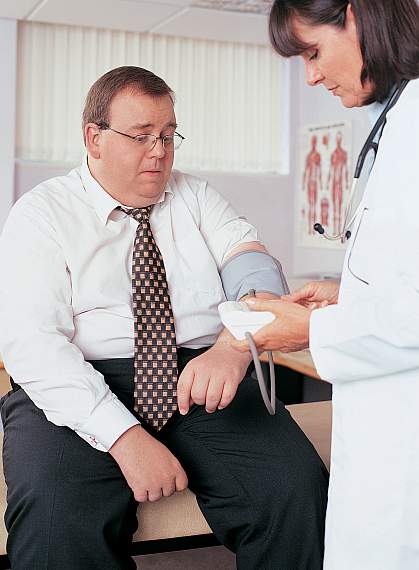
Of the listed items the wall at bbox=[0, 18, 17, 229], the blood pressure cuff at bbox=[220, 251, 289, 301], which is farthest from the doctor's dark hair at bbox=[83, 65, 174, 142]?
the wall at bbox=[0, 18, 17, 229]

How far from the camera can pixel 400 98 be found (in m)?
1.31

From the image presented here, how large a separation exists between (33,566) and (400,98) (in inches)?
45.1

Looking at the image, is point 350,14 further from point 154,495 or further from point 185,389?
point 154,495

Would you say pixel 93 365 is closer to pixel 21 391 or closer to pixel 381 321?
pixel 21 391

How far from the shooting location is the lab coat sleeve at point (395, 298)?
1247mm

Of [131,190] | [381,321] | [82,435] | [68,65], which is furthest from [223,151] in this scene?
[381,321]

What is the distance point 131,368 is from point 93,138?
2.00ft

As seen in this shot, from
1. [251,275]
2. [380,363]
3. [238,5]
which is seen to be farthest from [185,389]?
[238,5]

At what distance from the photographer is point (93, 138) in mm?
2061

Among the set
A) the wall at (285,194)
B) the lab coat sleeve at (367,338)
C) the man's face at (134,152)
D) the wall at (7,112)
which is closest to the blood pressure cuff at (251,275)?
the man's face at (134,152)

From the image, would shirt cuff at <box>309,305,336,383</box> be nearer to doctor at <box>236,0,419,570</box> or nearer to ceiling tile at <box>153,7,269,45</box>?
doctor at <box>236,0,419,570</box>

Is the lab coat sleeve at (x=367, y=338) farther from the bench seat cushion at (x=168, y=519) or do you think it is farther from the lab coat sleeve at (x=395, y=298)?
the bench seat cushion at (x=168, y=519)

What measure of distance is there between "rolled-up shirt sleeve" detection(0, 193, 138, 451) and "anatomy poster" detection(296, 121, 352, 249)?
346cm

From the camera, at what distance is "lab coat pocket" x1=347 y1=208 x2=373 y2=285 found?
1294mm
